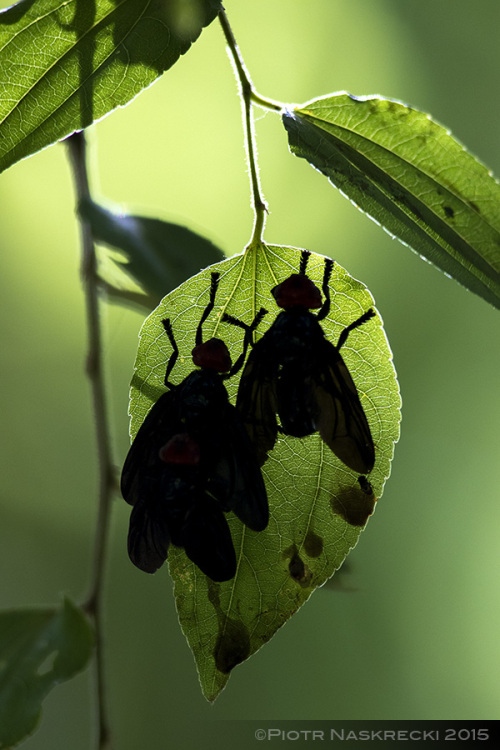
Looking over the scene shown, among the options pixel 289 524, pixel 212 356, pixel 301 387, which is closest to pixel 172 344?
pixel 212 356

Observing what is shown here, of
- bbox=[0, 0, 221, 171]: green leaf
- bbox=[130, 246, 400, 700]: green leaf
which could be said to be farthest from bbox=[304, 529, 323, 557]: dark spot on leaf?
bbox=[0, 0, 221, 171]: green leaf

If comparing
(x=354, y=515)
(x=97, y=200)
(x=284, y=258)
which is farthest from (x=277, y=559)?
(x=97, y=200)

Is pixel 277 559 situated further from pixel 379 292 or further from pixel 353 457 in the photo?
pixel 379 292

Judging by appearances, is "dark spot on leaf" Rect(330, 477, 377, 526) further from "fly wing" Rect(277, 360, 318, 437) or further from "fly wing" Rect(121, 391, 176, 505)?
"fly wing" Rect(121, 391, 176, 505)

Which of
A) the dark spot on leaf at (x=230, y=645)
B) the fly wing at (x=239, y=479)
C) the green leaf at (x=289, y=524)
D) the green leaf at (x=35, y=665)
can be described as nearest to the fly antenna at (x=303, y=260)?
the green leaf at (x=289, y=524)

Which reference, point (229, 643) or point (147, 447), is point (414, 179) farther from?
point (229, 643)

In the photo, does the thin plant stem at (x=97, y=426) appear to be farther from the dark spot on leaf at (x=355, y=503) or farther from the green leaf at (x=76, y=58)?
the green leaf at (x=76, y=58)
